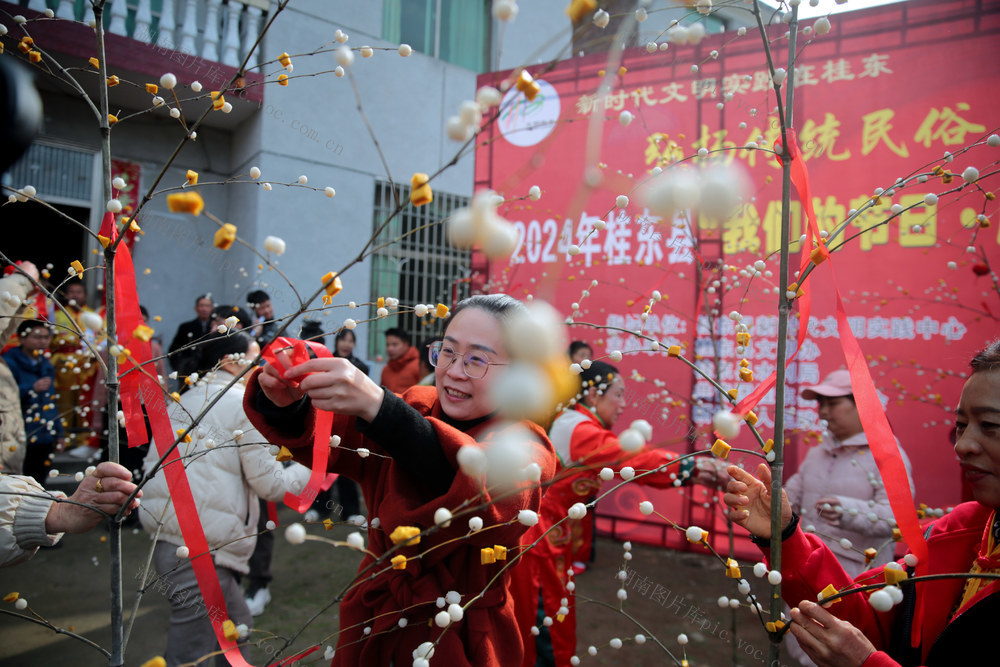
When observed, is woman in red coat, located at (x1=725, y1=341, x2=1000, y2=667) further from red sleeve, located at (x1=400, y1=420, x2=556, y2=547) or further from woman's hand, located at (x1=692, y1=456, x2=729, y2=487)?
woman's hand, located at (x1=692, y1=456, x2=729, y2=487)

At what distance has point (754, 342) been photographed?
3645 mm

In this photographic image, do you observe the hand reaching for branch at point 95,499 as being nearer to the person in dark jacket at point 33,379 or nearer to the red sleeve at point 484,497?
the red sleeve at point 484,497

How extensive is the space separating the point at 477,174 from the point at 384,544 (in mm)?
3980

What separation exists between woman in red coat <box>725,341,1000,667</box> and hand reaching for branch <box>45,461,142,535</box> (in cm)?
109

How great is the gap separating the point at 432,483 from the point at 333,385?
11.0 inches

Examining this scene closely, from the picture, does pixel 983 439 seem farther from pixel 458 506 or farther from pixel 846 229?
pixel 846 229

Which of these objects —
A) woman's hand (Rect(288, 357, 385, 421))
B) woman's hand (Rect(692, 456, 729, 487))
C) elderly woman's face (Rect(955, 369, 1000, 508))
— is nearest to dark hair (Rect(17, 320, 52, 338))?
woman's hand (Rect(288, 357, 385, 421))

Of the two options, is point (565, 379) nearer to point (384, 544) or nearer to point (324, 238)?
point (384, 544)

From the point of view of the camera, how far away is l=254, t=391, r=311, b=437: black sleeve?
1072 mm

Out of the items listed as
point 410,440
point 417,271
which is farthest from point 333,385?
point 417,271

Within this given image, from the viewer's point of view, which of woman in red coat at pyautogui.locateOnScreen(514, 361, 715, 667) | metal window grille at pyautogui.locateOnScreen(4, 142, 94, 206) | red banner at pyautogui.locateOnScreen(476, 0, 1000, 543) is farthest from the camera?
metal window grille at pyautogui.locateOnScreen(4, 142, 94, 206)

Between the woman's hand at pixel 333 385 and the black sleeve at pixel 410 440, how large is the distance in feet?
0.16

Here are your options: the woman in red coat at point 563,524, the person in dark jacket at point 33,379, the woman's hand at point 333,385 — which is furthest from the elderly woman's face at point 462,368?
the person in dark jacket at point 33,379

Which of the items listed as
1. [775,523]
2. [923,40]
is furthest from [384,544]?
[923,40]
